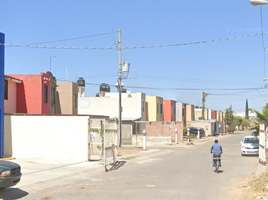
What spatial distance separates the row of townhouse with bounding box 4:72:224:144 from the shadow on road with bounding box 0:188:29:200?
13.8 meters

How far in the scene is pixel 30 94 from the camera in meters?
26.0

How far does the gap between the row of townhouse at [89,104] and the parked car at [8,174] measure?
14531 mm

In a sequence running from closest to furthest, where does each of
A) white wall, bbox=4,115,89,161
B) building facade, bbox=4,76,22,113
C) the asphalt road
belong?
Answer: the asphalt road → white wall, bbox=4,115,89,161 → building facade, bbox=4,76,22,113

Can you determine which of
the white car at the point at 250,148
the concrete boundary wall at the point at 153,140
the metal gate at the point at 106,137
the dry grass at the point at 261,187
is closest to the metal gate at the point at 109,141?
the metal gate at the point at 106,137

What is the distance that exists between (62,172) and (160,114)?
4161cm

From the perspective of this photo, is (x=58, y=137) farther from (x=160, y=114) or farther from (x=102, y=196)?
(x=160, y=114)

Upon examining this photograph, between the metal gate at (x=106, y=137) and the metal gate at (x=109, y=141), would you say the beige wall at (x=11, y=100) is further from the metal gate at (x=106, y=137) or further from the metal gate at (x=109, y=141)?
the metal gate at (x=109, y=141)

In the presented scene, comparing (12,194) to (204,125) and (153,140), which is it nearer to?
(153,140)

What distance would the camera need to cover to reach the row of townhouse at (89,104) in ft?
84.6

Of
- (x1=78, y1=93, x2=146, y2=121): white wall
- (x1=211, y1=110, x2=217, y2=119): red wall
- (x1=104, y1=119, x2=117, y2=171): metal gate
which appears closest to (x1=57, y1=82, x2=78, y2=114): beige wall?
(x1=104, y1=119, x2=117, y2=171): metal gate

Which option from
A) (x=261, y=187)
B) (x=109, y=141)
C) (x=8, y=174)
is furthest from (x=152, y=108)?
(x=8, y=174)

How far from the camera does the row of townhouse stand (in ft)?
84.6

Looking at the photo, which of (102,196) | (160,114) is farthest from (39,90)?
(160,114)

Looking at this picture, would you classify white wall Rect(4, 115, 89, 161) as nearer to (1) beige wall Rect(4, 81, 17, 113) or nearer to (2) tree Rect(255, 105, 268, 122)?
(1) beige wall Rect(4, 81, 17, 113)
